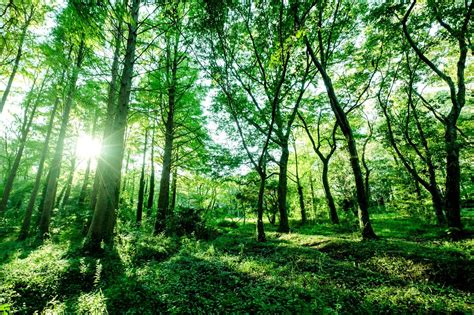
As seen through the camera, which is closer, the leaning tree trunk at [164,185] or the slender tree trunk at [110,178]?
the slender tree trunk at [110,178]

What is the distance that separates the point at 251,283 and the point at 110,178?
4936 mm

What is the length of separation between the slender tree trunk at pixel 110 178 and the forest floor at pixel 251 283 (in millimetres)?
586

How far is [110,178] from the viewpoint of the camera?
6.38 meters

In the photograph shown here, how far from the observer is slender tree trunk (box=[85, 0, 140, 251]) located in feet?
20.3

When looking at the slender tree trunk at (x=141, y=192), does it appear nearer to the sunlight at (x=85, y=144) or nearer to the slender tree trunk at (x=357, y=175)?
the sunlight at (x=85, y=144)

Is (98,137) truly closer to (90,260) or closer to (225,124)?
(225,124)

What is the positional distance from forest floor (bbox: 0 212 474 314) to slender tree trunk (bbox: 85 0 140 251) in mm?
586

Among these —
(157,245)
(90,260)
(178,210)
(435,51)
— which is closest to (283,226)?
(178,210)

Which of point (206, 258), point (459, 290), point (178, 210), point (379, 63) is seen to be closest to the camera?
point (459, 290)

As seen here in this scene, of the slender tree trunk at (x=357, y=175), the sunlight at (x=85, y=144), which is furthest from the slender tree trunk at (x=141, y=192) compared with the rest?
the slender tree trunk at (x=357, y=175)

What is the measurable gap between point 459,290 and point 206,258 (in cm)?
554

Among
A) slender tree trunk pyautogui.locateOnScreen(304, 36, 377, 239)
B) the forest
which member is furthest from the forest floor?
slender tree trunk pyautogui.locateOnScreen(304, 36, 377, 239)

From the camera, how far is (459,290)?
3770 mm

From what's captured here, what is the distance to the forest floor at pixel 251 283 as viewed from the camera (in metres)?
3.33
